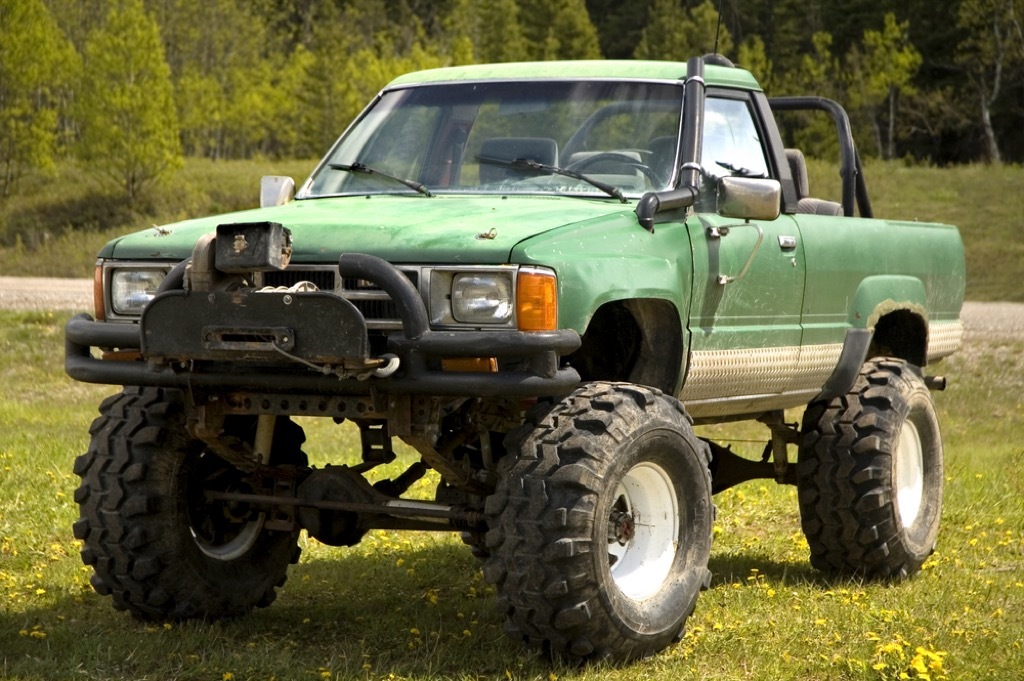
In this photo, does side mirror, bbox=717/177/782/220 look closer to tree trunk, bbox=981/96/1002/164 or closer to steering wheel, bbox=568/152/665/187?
steering wheel, bbox=568/152/665/187

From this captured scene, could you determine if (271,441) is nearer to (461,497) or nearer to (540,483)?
(461,497)

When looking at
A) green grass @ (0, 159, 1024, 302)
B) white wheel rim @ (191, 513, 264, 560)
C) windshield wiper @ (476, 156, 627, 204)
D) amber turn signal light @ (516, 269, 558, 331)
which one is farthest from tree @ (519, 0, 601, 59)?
amber turn signal light @ (516, 269, 558, 331)

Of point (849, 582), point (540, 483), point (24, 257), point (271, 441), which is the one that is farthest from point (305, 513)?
point (24, 257)

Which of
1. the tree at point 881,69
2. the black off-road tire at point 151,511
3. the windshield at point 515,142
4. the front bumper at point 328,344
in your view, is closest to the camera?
the front bumper at point 328,344

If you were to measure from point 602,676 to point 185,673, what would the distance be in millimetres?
1495

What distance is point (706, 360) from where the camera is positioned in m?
6.04

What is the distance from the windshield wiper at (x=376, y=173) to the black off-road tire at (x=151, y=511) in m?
1.29

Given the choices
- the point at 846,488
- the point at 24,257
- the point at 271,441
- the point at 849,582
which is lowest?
the point at 24,257

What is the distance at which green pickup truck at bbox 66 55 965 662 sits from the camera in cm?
497

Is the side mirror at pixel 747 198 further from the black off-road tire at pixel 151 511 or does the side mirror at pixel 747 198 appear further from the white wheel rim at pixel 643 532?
the black off-road tire at pixel 151 511

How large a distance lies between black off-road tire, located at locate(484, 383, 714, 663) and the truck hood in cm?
64

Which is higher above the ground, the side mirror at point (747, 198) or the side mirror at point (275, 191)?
the side mirror at point (747, 198)

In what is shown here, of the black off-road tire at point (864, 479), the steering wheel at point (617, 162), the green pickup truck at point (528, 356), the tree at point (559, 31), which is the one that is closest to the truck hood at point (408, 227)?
the green pickup truck at point (528, 356)

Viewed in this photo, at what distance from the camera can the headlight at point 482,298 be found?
4.92 meters
